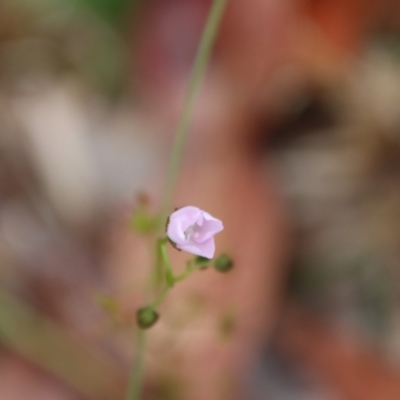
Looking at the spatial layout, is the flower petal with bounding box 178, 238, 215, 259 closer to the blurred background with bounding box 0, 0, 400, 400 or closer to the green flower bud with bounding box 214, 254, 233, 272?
the green flower bud with bounding box 214, 254, 233, 272

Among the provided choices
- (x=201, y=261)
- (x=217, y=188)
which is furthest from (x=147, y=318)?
(x=217, y=188)

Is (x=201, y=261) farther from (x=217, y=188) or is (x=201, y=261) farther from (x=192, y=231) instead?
(x=217, y=188)

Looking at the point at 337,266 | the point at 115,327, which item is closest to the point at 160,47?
the point at 337,266

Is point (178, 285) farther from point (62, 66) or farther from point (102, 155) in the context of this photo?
point (62, 66)

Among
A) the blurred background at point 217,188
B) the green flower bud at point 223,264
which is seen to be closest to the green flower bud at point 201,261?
the green flower bud at point 223,264

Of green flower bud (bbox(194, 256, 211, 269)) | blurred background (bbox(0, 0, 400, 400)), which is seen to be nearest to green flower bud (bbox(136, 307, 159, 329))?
green flower bud (bbox(194, 256, 211, 269))
